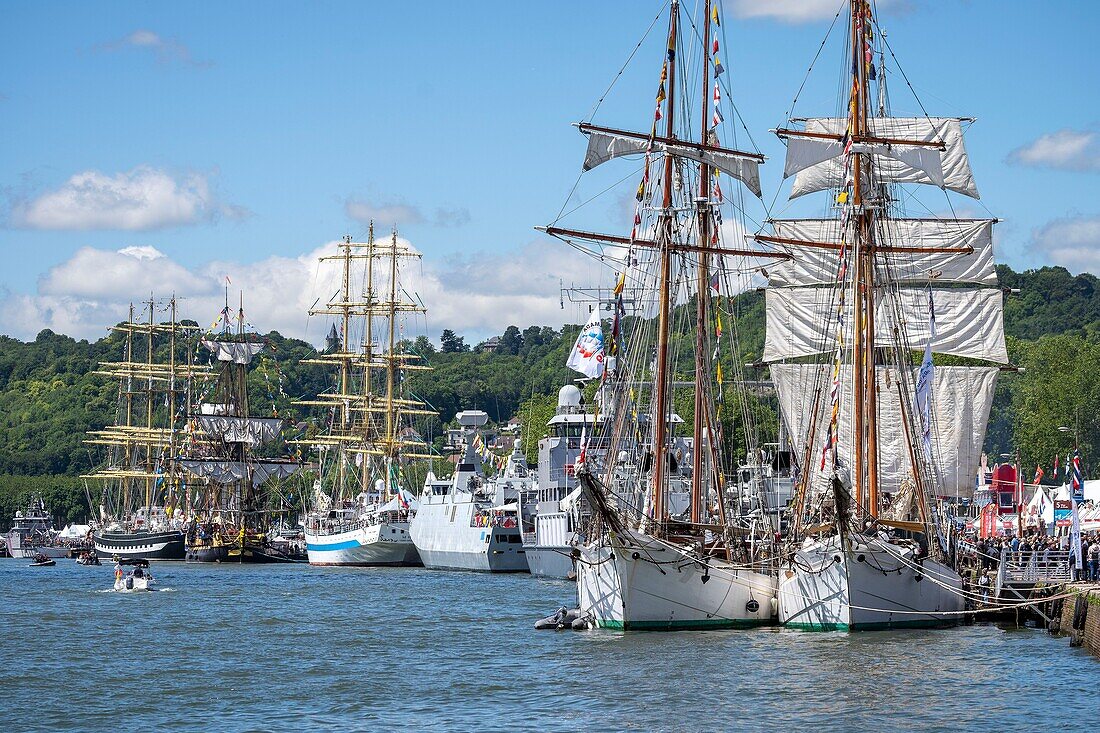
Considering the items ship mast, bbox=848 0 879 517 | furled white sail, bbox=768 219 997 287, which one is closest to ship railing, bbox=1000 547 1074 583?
ship mast, bbox=848 0 879 517

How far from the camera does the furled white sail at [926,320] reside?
260ft

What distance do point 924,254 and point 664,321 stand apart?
3275 centimetres

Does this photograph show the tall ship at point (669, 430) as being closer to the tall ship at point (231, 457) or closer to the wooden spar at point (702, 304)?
the wooden spar at point (702, 304)

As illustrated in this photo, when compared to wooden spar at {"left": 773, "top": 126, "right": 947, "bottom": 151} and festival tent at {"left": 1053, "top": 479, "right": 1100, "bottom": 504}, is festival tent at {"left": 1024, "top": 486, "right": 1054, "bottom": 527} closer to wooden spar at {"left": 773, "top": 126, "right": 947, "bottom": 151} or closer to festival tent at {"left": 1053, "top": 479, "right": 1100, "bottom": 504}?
festival tent at {"left": 1053, "top": 479, "right": 1100, "bottom": 504}

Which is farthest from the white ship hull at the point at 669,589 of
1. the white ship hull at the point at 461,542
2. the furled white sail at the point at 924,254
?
the white ship hull at the point at 461,542

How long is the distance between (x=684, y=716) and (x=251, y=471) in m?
117

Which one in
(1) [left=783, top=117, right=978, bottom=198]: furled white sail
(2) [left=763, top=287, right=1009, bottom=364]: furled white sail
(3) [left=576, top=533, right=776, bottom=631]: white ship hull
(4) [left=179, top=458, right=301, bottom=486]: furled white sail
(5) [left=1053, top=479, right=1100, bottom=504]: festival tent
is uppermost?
(1) [left=783, top=117, right=978, bottom=198]: furled white sail

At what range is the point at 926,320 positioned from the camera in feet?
267

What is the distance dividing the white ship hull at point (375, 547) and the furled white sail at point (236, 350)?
31003 mm

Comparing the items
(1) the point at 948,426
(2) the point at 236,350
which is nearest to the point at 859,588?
(1) the point at 948,426

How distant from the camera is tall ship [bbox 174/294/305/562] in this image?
14500 cm

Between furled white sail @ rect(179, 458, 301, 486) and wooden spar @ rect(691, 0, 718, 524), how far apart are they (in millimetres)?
97512

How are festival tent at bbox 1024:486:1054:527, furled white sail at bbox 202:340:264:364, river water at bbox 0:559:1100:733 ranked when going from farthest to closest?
furled white sail at bbox 202:340:264:364 < festival tent at bbox 1024:486:1054:527 < river water at bbox 0:559:1100:733

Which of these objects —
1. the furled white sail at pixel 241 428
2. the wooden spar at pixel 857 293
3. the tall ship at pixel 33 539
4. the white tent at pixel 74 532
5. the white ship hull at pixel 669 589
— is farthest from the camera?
the white tent at pixel 74 532
